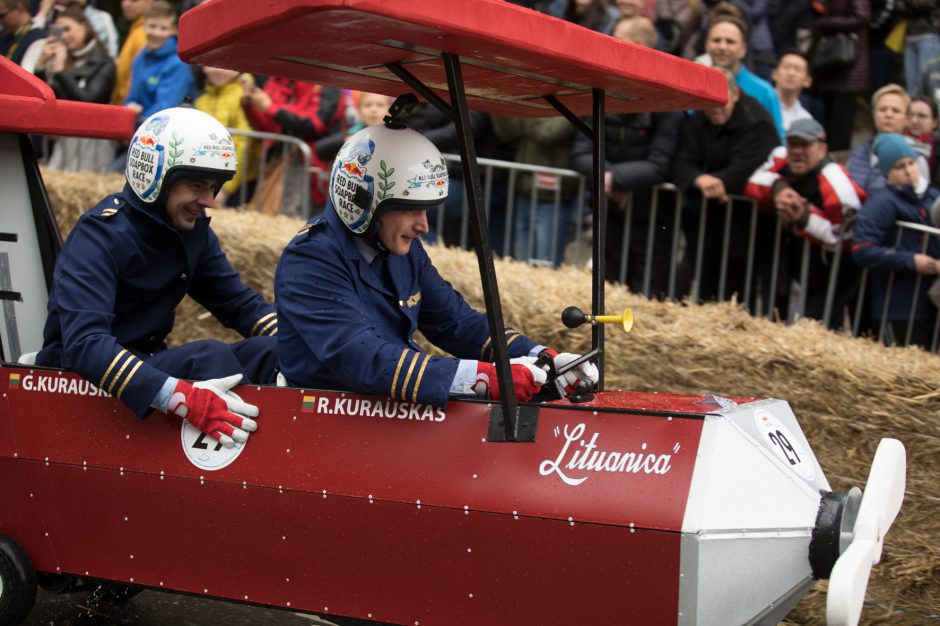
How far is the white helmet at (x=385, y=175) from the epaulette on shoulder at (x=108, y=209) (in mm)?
1031

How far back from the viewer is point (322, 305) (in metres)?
4.46

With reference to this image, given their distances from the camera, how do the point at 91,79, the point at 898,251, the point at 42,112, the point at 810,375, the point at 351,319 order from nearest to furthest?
the point at 351,319, the point at 42,112, the point at 810,375, the point at 898,251, the point at 91,79

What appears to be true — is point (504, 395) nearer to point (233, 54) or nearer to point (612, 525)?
point (612, 525)

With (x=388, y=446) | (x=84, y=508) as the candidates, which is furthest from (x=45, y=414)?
(x=388, y=446)

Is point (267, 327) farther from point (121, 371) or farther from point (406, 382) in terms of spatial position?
point (406, 382)

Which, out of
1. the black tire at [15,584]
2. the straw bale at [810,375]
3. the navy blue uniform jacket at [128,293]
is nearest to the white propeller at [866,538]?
the straw bale at [810,375]

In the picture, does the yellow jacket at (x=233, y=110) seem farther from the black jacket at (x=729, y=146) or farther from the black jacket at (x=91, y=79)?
the black jacket at (x=729, y=146)

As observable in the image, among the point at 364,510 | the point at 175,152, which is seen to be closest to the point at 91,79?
the point at 175,152

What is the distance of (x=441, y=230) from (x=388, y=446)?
455 centimetres

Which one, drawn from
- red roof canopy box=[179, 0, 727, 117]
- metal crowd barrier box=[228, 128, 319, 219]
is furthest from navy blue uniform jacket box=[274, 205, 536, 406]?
metal crowd barrier box=[228, 128, 319, 219]

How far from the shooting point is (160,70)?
9547mm

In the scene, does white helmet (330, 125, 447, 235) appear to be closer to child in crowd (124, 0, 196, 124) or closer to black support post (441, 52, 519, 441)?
black support post (441, 52, 519, 441)

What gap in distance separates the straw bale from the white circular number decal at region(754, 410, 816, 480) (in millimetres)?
1309

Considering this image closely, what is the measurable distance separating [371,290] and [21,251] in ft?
6.51
